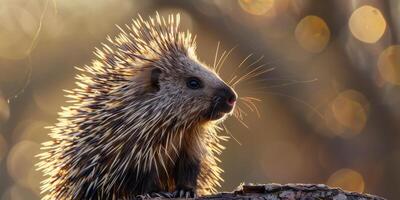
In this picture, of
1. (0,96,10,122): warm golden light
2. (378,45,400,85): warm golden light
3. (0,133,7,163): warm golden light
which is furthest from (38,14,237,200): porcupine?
(0,133,7,163): warm golden light

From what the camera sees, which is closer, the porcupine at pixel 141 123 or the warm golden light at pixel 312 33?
the porcupine at pixel 141 123

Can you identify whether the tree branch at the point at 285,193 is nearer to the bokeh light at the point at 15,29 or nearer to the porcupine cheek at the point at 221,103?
the porcupine cheek at the point at 221,103

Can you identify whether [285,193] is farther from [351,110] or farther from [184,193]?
[351,110]

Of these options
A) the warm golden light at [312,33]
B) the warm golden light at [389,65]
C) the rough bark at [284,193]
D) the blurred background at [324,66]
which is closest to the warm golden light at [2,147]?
the blurred background at [324,66]

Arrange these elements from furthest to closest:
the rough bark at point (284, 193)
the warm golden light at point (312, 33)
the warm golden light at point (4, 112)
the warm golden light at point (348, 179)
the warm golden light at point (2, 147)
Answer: the warm golden light at point (2, 147) < the warm golden light at point (4, 112) < the warm golden light at point (312, 33) < the warm golden light at point (348, 179) < the rough bark at point (284, 193)

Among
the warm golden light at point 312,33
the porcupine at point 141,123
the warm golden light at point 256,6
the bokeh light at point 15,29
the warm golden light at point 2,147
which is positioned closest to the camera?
the porcupine at point 141,123

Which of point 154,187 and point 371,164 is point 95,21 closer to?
point 371,164

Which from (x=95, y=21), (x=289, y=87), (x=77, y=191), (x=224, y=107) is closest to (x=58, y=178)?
(x=77, y=191)

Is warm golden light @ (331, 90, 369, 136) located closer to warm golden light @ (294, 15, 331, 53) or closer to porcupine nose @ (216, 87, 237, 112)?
warm golden light @ (294, 15, 331, 53)
